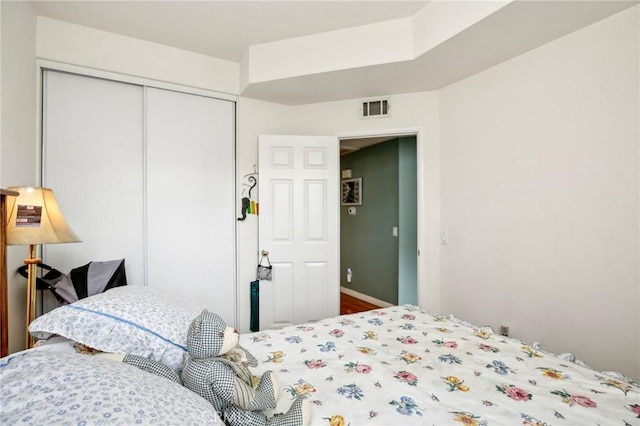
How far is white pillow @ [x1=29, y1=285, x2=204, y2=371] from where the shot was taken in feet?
3.35

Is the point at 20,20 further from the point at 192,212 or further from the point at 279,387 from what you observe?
the point at 279,387

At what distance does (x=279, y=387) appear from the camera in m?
1.09

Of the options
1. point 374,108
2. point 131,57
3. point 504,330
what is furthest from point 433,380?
point 131,57

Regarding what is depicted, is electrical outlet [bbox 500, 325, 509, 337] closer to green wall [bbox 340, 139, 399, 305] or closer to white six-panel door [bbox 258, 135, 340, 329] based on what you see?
white six-panel door [bbox 258, 135, 340, 329]

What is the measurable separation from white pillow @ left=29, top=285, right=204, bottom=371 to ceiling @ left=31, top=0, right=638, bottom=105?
6.36 feet

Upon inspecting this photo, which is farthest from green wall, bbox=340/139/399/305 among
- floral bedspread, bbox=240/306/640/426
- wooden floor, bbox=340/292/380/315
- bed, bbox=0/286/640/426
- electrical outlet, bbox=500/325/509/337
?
bed, bbox=0/286/640/426

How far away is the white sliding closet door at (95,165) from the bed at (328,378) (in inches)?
51.9

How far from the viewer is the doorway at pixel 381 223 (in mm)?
3908

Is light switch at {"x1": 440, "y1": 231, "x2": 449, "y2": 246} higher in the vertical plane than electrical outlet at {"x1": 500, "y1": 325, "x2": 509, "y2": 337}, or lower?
higher

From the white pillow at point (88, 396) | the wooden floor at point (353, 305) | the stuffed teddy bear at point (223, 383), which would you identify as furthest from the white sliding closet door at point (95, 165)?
the wooden floor at point (353, 305)

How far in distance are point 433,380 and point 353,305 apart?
3.24 metres

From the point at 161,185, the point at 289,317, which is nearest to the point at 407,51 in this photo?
the point at 161,185

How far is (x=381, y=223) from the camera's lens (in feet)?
14.1

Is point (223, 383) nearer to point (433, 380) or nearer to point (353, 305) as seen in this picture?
point (433, 380)
